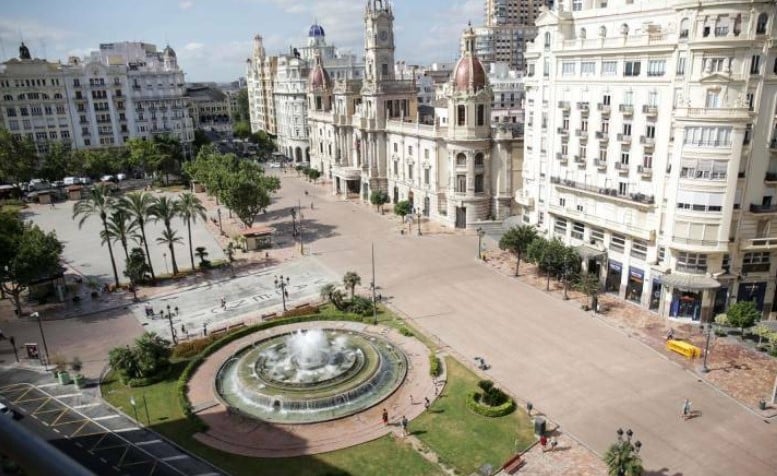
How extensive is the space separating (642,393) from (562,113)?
34059mm

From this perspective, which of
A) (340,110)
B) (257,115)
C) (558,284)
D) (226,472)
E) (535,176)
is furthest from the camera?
(257,115)

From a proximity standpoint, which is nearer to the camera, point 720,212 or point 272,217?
point 720,212

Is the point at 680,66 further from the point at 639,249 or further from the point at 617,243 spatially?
the point at 617,243

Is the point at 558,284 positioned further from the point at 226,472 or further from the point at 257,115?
the point at 257,115

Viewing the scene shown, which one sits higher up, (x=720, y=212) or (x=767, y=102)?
(x=767, y=102)

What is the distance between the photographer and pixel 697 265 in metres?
53.8

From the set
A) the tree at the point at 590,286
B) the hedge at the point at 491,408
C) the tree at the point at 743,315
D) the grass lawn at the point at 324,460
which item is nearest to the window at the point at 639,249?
the tree at the point at 590,286

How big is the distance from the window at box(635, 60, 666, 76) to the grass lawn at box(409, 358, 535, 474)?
34.3 meters

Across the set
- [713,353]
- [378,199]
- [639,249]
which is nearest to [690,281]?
[639,249]

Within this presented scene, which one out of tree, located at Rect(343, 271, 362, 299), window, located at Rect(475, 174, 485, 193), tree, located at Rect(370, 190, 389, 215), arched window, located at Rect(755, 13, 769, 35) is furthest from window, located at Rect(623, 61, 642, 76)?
tree, located at Rect(370, 190, 389, 215)

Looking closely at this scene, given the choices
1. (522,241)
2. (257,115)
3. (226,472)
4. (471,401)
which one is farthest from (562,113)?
(257,115)

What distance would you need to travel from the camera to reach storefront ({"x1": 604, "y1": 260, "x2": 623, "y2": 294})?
61.0 meters

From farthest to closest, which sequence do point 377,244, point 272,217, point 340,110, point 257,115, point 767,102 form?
point 257,115, point 340,110, point 272,217, point 377,244, point 767,102

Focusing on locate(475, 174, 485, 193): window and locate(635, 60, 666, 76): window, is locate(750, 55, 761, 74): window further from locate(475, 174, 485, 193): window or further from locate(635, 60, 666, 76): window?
locate(475, 174, 485, 193): window
